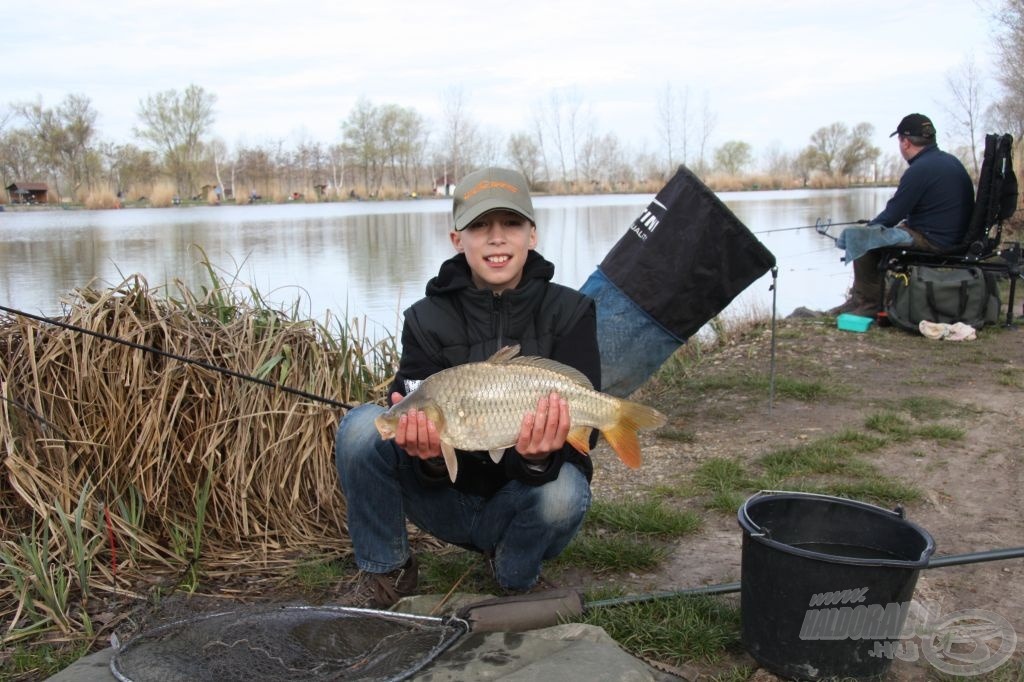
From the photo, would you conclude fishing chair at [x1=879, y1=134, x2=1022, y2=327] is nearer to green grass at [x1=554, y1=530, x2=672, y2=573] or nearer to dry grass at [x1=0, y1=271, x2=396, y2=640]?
green grass at [x1=554, y1=530, x2=672, y2=573]

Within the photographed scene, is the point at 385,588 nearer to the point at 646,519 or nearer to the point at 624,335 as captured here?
the point at 646,519

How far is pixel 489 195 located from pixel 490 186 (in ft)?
0.12

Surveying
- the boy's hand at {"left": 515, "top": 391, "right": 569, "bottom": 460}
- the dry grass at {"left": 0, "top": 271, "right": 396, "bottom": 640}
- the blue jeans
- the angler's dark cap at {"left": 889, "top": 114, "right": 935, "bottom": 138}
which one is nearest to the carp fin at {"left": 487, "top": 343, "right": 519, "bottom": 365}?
the boy's hand at {"left": 515, "top": 391, "right": 569, "bottom": 460}

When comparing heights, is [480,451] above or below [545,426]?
below

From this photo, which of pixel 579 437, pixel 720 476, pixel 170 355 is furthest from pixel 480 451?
pixel 720 476

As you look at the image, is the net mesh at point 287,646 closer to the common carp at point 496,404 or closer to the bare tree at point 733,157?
the common carp at point 496,404

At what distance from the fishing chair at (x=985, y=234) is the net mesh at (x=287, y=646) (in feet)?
18.6

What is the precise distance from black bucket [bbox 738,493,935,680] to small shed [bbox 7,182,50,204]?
2250cm

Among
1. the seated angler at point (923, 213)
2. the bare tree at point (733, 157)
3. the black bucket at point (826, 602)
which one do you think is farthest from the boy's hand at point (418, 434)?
the bare tree at point (733, 157)

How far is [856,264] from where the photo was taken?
6883mm

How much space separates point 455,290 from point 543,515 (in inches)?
25.1

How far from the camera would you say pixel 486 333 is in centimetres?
225

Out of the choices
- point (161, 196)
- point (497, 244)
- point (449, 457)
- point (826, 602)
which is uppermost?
point (161, 196)

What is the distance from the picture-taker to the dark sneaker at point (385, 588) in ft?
7.55
